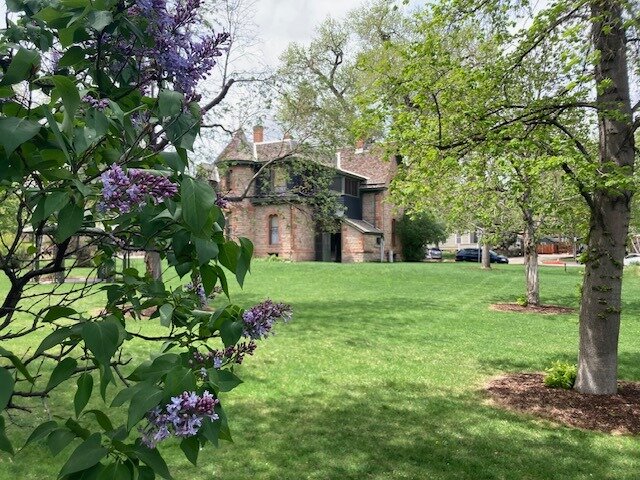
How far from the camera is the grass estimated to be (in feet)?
17.4

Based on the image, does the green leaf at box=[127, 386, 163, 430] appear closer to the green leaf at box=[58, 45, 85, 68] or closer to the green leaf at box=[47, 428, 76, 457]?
the green leaf at box=[47, 428, 76, 457]

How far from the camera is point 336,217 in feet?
70.1

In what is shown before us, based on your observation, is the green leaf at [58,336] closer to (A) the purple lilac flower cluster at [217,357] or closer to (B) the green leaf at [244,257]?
(A) the purple lilac flower cluster at [217,357]

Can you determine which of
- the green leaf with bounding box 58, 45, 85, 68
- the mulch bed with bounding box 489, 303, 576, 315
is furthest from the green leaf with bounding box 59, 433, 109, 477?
the mulch bed with bounding box 489, 303, 576, 315

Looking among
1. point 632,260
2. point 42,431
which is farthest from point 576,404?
point 632,260

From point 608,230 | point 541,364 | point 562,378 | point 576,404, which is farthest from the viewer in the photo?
point 541,364

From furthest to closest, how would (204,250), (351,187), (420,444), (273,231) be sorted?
(351,187) < (273,231) < (420,444) < (204,250)

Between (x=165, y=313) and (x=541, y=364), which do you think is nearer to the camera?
(x=165, y=313)

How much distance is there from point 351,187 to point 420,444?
37427 mm

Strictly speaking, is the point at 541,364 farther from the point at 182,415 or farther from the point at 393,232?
the point at 393,232

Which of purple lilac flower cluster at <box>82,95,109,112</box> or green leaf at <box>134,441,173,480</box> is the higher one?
purple lilac flower cluster at <box>82,95,109,112</box>

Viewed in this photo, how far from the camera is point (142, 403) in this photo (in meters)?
1.37

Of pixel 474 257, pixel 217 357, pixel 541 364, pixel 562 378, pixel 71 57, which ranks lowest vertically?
pixel 541 364

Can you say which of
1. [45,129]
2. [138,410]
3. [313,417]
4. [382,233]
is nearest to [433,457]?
[313,417]
